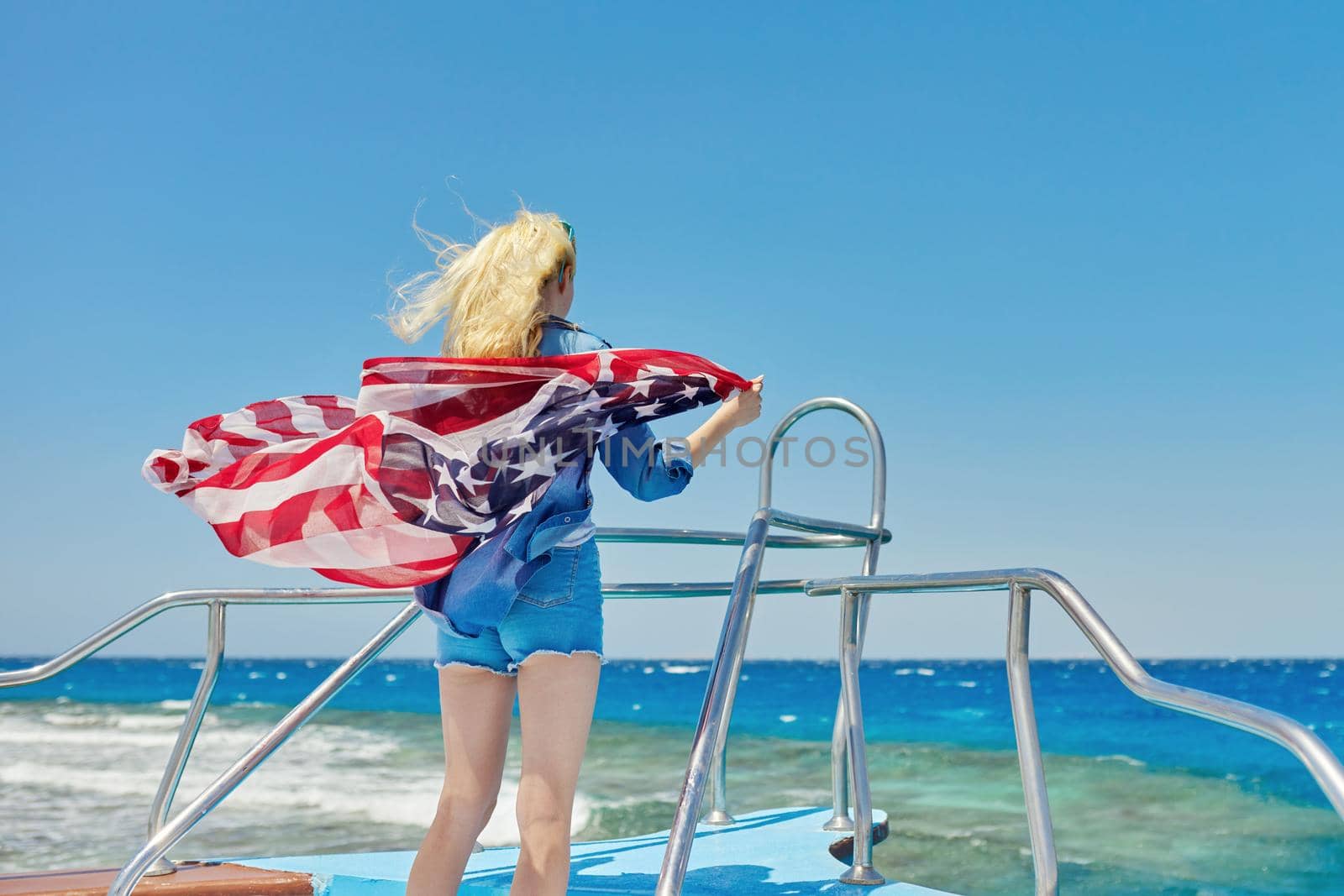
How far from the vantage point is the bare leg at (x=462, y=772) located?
1.95 meters

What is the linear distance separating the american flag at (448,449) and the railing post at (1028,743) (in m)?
0.65

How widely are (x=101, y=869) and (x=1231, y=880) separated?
1045 centimetres

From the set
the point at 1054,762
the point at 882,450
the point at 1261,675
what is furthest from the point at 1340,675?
the point at 882,450

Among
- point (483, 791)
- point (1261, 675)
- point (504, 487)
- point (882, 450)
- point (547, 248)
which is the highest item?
point (547, 248)

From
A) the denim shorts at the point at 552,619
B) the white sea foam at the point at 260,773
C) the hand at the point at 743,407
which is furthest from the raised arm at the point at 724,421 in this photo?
the white sea foam at the point at 260,773

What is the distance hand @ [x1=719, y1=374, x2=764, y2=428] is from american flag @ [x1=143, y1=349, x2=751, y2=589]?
35mm

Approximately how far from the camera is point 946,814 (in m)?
13.0

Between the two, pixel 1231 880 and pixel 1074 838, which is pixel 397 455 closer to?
pixel 1231 880

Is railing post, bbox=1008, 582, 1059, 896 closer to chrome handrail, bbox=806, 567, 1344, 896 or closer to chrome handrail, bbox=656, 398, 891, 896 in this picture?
chrome handrail, bbox=806, 567, 1344, 896

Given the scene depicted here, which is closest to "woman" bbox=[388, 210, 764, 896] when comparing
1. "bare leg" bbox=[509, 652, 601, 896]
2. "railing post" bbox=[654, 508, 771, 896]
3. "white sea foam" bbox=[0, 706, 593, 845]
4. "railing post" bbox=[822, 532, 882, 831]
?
"bare leg" bbox=[509, 652, 601, 896]

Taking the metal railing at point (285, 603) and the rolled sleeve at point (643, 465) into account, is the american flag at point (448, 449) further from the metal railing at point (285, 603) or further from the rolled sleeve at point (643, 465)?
the metal railing at point (285, 603)

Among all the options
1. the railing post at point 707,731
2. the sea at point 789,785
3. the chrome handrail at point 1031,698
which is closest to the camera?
the chrome handrail at point 1031,698

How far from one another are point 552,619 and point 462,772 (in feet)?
1.12

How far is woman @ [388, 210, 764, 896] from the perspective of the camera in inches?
73.5
